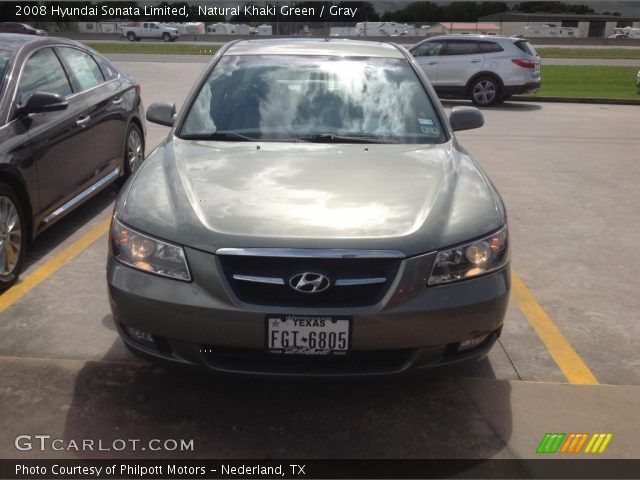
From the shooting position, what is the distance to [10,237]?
182 inches

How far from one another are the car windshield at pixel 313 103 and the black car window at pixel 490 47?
1262cm

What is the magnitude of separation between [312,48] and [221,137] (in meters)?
1.16

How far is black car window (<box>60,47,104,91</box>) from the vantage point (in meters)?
6.08

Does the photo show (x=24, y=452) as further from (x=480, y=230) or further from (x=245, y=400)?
(x=480, y=230)

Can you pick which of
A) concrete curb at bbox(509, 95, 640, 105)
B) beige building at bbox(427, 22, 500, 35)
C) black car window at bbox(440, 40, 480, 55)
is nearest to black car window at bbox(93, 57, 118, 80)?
black car window at bbox(440, 40, 480, 55)

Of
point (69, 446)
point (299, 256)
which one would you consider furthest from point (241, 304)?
point (69, 446)

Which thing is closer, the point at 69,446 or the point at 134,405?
the point at 69,446

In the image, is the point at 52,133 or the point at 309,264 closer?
the point at 309,264

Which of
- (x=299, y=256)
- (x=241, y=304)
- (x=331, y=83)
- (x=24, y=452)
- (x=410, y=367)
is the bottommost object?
(x=24, y=452)

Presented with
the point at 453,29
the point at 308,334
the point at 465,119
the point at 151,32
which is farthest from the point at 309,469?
the point at 453,29

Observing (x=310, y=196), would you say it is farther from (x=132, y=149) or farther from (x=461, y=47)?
(x=461, y=47)

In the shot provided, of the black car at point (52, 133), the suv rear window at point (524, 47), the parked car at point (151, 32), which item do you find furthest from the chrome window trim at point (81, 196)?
the parked car at point (151, 32)

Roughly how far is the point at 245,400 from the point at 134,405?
1.65ft

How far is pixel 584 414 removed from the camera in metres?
3.26
